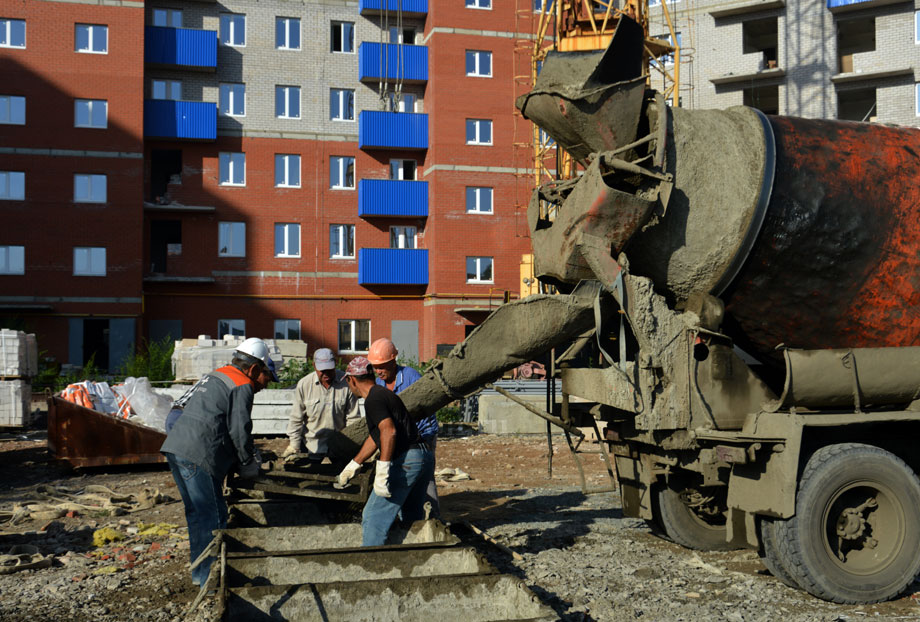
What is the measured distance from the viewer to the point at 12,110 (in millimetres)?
30578

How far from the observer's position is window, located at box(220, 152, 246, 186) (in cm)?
3322

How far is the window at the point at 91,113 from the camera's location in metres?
31.1

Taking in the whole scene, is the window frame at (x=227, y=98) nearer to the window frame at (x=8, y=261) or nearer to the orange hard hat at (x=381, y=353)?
the window frame at (x=8, y=261)

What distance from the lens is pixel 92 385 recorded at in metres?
14.3

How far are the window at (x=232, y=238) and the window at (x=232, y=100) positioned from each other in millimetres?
4362

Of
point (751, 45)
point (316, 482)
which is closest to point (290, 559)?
point (316, 482)

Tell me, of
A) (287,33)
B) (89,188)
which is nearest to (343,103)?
(287,33)

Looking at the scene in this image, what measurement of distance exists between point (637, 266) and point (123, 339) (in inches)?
1101

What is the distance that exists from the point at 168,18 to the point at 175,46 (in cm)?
170

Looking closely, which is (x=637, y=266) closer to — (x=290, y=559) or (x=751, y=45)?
(x=290, y=559)

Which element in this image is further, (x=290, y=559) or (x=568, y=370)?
(x=568, y=370)

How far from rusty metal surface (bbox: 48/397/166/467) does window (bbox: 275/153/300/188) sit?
2190cm

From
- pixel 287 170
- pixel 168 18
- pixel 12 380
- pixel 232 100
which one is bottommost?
pixel 12 380

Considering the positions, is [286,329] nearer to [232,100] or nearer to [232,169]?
[232,169]
